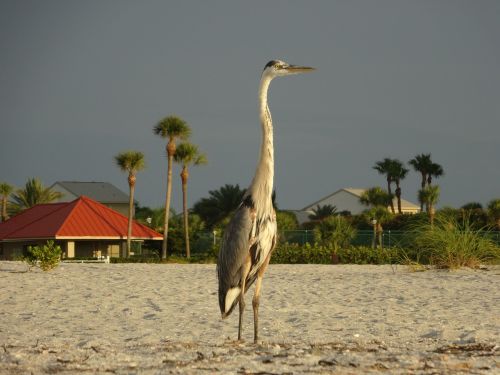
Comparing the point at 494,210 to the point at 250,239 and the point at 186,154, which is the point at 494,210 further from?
the point at 250,239

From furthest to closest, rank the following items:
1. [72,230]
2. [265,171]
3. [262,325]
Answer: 1. [72,230]
2. [262,325]
3. [265,171]

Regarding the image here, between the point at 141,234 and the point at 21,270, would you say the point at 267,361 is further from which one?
the point at 141,234

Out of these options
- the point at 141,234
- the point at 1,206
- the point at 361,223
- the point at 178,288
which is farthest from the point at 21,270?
the point at 1,206

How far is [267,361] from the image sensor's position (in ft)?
23.4

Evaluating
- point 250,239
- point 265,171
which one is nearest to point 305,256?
point 265,171

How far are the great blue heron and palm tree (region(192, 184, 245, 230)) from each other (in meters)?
63.8

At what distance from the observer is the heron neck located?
8.81 metres

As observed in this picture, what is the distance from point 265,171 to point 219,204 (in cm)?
6513

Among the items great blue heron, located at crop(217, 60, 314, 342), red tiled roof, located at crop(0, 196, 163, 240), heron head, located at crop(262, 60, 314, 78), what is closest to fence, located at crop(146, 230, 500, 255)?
red tiled roof, located at crop(0, 196, 163, 240)

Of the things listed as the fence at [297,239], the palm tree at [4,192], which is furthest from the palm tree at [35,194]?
the fence at [297,239]

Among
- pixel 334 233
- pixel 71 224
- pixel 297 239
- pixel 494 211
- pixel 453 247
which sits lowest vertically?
pixel 453 247

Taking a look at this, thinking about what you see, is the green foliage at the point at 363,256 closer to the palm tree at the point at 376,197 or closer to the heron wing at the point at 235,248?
the heron wing at the point at 235,248

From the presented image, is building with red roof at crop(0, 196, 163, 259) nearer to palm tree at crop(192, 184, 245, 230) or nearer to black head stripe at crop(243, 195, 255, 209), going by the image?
palm tree at crop(192, 184, 245, 230)

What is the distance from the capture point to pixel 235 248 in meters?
8.70
